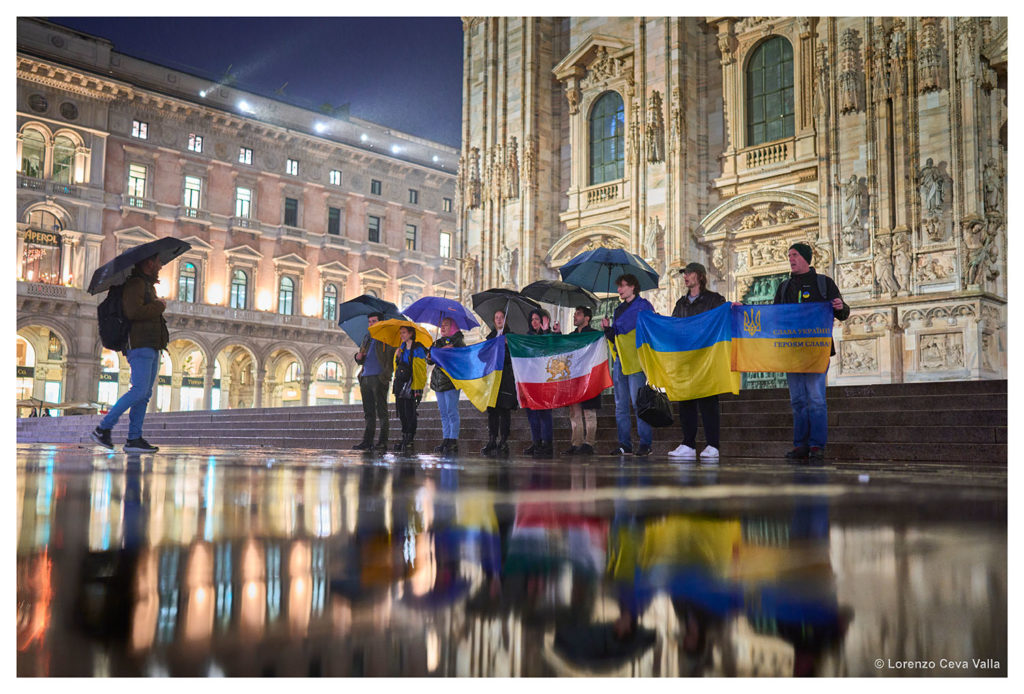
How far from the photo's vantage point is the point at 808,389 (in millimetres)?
7547

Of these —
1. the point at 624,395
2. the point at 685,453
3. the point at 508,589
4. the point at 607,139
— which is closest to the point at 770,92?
the point at 607,139

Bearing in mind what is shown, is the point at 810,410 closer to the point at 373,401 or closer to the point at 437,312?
the point at 373,401

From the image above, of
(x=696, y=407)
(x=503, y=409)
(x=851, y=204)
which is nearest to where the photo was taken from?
(x=696, y=407)

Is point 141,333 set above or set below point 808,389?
above

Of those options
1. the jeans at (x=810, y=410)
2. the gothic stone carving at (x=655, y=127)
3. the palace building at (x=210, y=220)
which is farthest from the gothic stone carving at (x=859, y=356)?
the palace building at (x=210, y=220)

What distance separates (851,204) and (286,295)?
32.0 meters

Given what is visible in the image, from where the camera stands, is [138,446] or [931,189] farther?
[931,189]

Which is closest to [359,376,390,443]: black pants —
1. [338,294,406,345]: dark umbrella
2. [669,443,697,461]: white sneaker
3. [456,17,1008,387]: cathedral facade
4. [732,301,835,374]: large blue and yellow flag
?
[338,294,406,345]: dark umbrella

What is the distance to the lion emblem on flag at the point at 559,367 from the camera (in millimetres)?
10062

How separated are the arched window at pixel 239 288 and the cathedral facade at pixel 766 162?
67.0 feet

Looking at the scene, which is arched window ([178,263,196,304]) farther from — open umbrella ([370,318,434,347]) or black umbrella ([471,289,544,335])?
open umbrella ([370,318,434,347])

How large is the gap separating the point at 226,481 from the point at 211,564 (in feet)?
8.59

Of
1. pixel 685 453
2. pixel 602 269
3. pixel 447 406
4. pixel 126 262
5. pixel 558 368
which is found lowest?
pixel 685 453

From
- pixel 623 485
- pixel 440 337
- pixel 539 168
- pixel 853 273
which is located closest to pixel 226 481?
pixel 623 485
